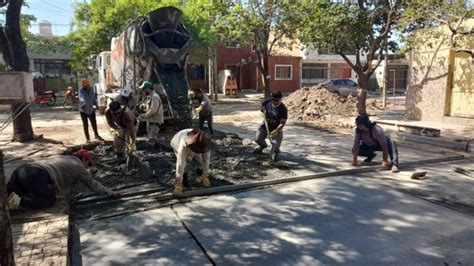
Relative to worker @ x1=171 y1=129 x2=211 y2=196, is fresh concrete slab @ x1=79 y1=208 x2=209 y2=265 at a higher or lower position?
lower

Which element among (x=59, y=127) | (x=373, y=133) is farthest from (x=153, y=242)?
(x=59, y=127)

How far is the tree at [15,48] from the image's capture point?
9336 millimetres

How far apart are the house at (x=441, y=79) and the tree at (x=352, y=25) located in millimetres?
1117

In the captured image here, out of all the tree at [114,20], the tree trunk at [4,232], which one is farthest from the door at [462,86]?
the tree trunk at [4,232]

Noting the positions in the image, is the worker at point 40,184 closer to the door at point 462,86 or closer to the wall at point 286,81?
the door at point 462,86

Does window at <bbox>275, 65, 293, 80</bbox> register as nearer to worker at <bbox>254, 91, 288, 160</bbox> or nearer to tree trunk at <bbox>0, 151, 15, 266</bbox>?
worker at <bbox>254, 91, 288, 160</bbox>

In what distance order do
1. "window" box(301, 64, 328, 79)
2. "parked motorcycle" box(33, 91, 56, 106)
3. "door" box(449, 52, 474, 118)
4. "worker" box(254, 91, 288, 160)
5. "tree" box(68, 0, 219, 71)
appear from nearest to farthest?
"worker" box(254, 91, 288, 160) < "door" box(449, 52, 474, 118) < "tree" box(68, 0, 219, 71) < "parked motorcycle" box(33, 91, 56, 106) < "window" box(301, 64, 328, 79)

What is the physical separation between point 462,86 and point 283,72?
20.1 meters

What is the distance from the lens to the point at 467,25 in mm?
11344

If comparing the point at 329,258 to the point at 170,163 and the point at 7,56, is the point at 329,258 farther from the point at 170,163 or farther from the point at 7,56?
the point at 7,56

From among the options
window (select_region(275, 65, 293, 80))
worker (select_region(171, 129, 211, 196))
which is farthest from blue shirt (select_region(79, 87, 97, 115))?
window (select_region(275, 65, 293, 80))

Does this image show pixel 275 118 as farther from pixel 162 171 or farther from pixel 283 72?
pixel 283 72

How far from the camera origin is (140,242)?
428 cm

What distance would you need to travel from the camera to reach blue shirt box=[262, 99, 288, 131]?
7.53 meters
